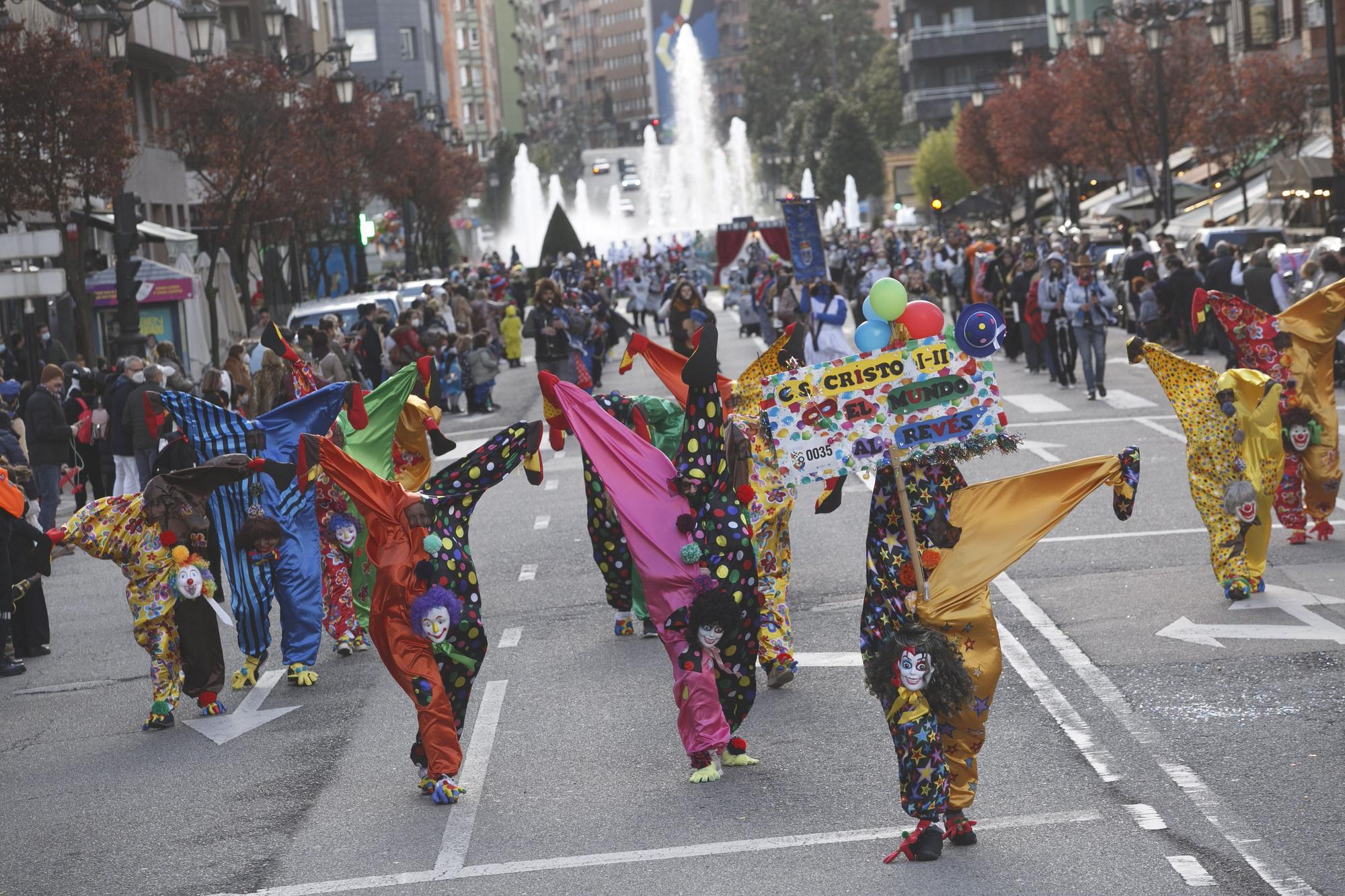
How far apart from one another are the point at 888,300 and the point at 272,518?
15.8 ft

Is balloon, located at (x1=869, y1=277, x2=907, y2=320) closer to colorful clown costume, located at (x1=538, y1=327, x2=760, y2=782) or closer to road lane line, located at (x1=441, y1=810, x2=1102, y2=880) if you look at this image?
colorful clown costume, located at (x1=538, y1=327, x2=760, y2=782)

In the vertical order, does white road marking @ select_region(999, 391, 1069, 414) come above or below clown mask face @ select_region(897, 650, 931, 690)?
below

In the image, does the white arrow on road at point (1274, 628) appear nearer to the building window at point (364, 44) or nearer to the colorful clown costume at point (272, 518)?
the colorful clown costume at point (272, 518)

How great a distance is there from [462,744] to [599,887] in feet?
8.30

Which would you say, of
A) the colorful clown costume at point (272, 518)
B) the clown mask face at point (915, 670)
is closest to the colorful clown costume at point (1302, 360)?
the colorful clown costume at point (272, 518)

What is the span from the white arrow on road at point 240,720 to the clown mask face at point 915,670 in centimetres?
457

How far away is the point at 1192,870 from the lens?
688cm

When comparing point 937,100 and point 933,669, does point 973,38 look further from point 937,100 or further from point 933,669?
point 933,669

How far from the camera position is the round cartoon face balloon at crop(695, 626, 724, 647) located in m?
8.34

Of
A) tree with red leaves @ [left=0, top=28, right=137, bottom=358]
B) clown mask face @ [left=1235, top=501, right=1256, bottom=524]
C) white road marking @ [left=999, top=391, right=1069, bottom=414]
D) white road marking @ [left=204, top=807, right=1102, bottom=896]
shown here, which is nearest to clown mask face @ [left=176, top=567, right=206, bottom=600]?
white road marking @ [left=204, top=807, right=1102, bottom=896]

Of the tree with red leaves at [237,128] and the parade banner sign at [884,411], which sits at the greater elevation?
the tree with red leaves at [237,128]

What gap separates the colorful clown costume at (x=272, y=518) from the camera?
11258mm

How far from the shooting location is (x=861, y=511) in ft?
54.3

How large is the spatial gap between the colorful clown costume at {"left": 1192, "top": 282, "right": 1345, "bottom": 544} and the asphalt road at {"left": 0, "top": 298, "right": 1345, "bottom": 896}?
594 mm
